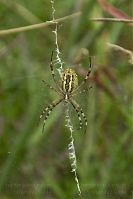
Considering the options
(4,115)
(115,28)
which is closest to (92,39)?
(115,28)

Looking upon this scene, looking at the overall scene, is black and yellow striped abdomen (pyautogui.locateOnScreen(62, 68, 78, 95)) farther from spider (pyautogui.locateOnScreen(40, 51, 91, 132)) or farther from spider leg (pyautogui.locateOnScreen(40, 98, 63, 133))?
spider leg (pyautogui.locateOnScreen(40, 98, 63, 133))

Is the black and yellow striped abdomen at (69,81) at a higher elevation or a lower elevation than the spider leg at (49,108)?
higher

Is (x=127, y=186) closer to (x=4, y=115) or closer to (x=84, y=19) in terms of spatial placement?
(x=4, y=115)

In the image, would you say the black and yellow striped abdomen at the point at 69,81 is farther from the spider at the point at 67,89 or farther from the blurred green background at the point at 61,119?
the blurred green background at the point at 61,119

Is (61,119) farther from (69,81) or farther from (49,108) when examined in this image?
(69,81)

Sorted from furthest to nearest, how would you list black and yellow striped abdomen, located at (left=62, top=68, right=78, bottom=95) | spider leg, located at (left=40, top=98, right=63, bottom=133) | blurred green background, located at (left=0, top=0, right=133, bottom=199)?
blurred green background, located at (left=0, top=0, right=133, bottom=199), spider leg, located at (left=40, top=98, right=63, bottom=133), black and yellow striped abdomen, located at (left=62, top=68, right=78, bottom=95)

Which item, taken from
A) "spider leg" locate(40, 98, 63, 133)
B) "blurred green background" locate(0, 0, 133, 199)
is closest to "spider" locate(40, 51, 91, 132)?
"spider leg" locate(40, 98, 63, 133)

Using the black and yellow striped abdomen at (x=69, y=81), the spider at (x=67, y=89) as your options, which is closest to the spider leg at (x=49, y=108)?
the spider at (x=67, y=89)
